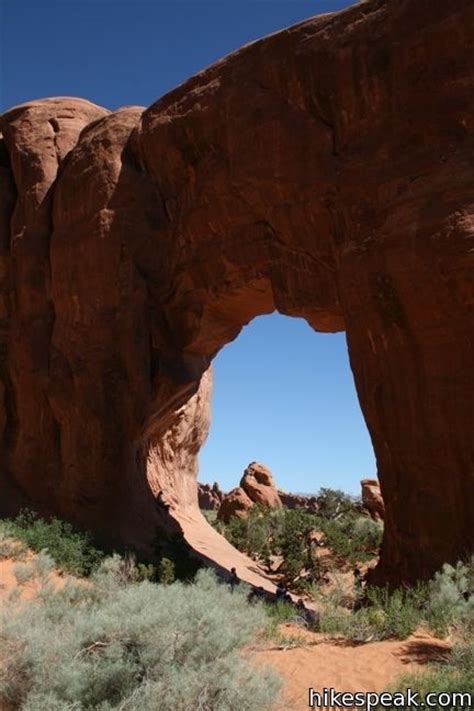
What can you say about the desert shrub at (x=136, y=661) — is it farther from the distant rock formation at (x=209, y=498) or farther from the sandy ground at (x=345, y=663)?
the distant rock formation at (x=209, y=498)

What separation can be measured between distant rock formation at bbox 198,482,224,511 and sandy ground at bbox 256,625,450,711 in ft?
121

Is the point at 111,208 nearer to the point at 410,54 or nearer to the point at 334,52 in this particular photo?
the point at 334,52

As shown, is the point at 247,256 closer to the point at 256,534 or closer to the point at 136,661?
the point at 136,661

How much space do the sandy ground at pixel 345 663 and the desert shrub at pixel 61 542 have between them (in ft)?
19.9

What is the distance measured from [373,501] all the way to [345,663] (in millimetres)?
22755

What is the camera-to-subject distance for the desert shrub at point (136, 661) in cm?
481

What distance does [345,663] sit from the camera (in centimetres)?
634

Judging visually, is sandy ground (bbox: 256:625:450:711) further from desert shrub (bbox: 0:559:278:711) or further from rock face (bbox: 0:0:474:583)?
rock face (bbox: 0:0:474:583)

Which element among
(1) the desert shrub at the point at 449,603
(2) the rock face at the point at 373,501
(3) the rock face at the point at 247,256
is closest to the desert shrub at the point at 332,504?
(2) the rock face at the point at 373,501

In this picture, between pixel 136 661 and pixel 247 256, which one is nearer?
pixel 136 661

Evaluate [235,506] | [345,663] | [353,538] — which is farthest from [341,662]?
[235,506]

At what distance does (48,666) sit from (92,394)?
10.0 m

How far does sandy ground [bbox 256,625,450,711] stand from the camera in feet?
18.9

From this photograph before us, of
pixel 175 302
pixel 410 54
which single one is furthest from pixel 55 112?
pixel 410 54
